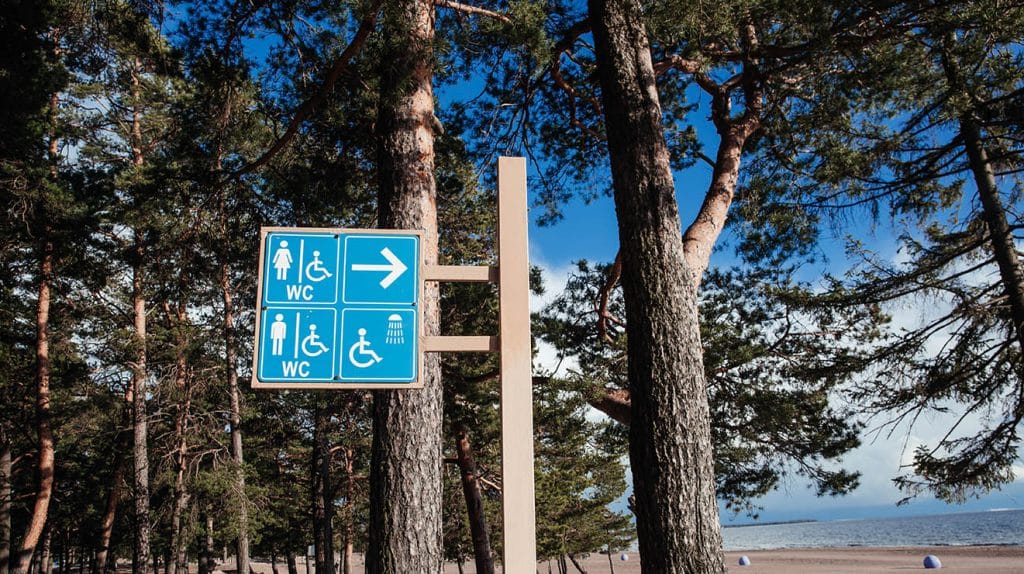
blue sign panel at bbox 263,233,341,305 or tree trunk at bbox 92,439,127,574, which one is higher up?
blue sign panel at bbox 263,233,341,305

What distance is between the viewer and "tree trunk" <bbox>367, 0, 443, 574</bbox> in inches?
136

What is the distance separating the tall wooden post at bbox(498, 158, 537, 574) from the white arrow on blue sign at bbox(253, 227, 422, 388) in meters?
0.26

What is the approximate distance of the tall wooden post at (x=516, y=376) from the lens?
5.53 ft

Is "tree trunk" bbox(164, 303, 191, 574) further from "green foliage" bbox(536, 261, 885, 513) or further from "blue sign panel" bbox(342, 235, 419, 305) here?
"blue sign panel" bbox(342, 235, 419, 305)

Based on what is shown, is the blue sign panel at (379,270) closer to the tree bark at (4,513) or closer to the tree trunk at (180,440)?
the tree trunk at (180,440)

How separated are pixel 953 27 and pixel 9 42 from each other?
32.3ft

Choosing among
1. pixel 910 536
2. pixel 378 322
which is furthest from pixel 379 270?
pixel 910 536

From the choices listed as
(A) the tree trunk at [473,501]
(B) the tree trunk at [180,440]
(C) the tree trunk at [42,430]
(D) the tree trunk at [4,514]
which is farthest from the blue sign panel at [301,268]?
(D) the tree trunk at [4,514]

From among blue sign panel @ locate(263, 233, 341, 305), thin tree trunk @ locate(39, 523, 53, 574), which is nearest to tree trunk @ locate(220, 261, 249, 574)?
blue sign panel @ locate(263, 233, 341, 305)

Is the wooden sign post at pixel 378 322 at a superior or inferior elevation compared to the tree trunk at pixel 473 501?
superior

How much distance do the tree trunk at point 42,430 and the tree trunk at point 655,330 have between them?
12.2m

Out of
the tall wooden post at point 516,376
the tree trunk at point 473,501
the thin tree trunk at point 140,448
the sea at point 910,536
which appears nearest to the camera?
→ the tall wooden post at point 516,376

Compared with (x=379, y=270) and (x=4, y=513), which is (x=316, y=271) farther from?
(x=4, y=513)

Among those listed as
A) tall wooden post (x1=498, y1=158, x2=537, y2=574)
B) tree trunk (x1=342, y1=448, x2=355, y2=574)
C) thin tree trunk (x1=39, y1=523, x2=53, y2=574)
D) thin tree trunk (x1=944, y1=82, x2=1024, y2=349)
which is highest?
thin tree trunk (x1=944, y1=82, x2=1024, y2=349)
